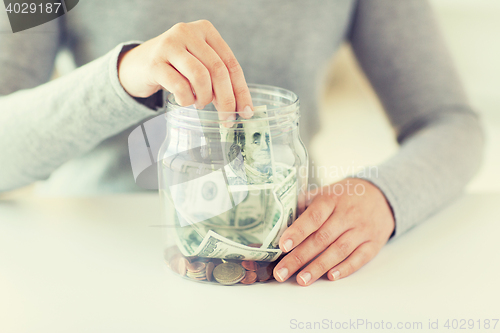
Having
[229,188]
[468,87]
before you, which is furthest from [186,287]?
[468,87]

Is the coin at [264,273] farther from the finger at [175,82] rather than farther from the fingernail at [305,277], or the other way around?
the finger at [175,82]

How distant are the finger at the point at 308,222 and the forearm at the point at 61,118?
0.80 feet

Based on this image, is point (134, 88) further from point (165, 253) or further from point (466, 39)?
point (466, 39)

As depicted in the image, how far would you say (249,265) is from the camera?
448 mm

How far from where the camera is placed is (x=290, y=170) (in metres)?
0.47

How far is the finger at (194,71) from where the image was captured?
0.39 meters

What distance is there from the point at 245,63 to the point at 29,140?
1.41 ft

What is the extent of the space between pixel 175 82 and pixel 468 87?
1.64m

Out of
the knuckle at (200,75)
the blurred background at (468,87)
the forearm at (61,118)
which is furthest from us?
the blurred background at (468,87)

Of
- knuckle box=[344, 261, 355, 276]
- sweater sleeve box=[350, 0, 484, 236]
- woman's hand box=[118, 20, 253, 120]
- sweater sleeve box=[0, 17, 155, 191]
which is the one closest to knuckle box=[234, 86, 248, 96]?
woman's hand box=[118, 20, 253, 120]

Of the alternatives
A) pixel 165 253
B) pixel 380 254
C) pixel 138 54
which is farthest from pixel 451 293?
pixel 138 54

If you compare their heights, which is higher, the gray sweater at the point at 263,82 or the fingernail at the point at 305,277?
the gray sweater at the point at 263,82

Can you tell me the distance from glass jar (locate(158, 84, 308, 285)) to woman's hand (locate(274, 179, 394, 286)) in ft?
0.07

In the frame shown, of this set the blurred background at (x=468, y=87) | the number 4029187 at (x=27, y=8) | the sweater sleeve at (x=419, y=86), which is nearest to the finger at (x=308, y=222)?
the sweater sleeve at (x=419, y=86)
